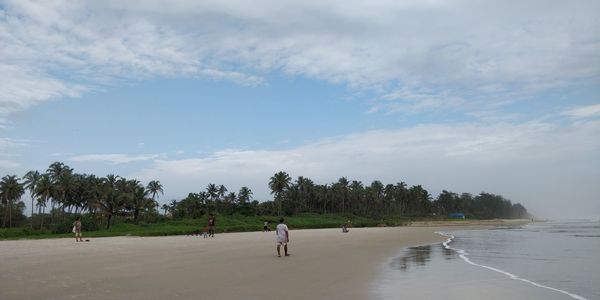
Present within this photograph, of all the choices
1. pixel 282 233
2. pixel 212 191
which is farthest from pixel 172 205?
pixel 282 233

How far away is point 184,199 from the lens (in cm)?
10812

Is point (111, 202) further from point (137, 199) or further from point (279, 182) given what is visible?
point (279, 182)

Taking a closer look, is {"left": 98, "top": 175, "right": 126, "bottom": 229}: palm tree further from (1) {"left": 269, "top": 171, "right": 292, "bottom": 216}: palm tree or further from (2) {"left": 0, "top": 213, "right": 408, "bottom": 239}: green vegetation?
(1) {"left": 269, "top": 171, "right": 292, "bottom": 216}: palm tree

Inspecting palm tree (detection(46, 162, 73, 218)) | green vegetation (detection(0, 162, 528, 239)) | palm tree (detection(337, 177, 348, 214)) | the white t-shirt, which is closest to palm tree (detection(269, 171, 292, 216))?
green vegetation (detection(0, 162, 528, 239))

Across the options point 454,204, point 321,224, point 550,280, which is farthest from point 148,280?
point 454,204

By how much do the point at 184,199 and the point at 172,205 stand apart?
49.0 ft

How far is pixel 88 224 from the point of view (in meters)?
67.7

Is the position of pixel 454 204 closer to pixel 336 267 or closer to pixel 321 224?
pixel 321 224

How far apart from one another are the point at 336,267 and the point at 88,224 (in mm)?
59800

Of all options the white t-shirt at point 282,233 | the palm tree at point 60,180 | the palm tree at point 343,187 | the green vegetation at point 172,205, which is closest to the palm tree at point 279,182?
the green vegetation at point 172,205

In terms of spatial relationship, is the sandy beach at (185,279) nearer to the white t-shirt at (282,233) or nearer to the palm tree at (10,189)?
the white t-shirt at (282,233)

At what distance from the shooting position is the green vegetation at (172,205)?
69.1m

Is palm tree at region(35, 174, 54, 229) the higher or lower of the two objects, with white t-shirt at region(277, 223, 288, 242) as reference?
higher

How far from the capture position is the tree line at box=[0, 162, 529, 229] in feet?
258
